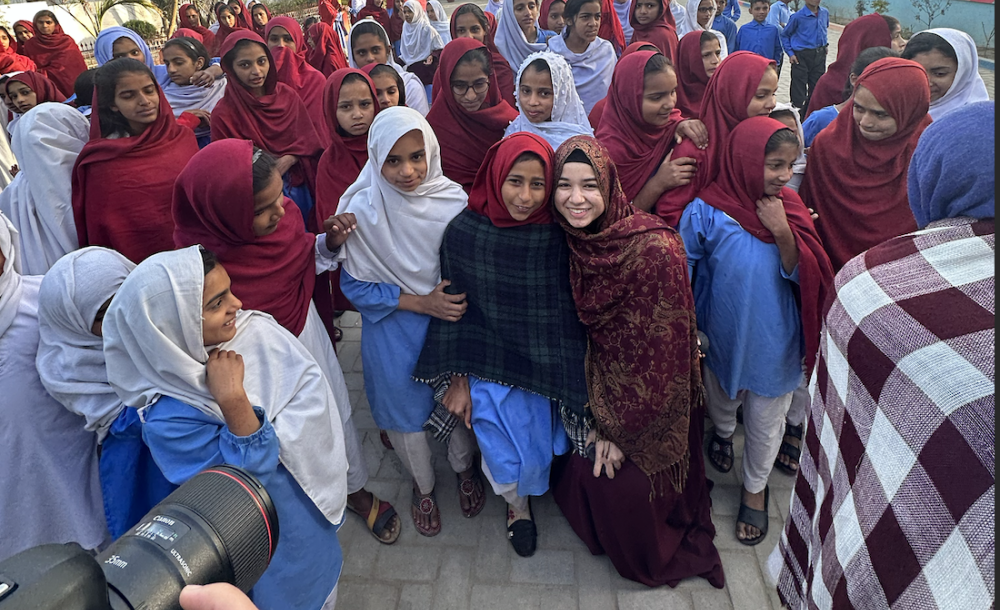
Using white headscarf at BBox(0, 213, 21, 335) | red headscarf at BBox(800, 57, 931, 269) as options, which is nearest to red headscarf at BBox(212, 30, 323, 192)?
white headscarf at BBox(0, 213, 21, 335)

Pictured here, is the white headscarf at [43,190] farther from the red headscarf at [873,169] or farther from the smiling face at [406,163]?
A: the red headscarf at [873,169]

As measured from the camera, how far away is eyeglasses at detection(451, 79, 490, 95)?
3291 millimetres

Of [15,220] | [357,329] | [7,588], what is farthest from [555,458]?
[15,220]

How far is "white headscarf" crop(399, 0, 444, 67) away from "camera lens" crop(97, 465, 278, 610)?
6314 mm

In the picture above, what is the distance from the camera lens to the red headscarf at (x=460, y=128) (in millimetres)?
3326

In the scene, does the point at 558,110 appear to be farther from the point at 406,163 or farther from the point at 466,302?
the point at 466,302

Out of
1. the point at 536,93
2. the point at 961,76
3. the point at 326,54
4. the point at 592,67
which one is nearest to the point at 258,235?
the point at 536,93

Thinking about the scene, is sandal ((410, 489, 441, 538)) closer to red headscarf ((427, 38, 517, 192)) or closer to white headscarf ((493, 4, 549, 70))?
red headscarf ((427, 38, 517, 192))

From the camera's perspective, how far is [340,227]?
227 cm

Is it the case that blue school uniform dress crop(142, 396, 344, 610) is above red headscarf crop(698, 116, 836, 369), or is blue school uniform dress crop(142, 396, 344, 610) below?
below

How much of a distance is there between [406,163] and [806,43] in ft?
22.8

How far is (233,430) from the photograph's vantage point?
1.61 metres

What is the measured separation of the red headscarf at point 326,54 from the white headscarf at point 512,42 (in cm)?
185

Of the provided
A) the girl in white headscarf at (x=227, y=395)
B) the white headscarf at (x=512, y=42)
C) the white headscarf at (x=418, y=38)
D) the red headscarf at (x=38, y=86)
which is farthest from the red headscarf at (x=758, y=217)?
the red headscarf at (x=38, y=86)
